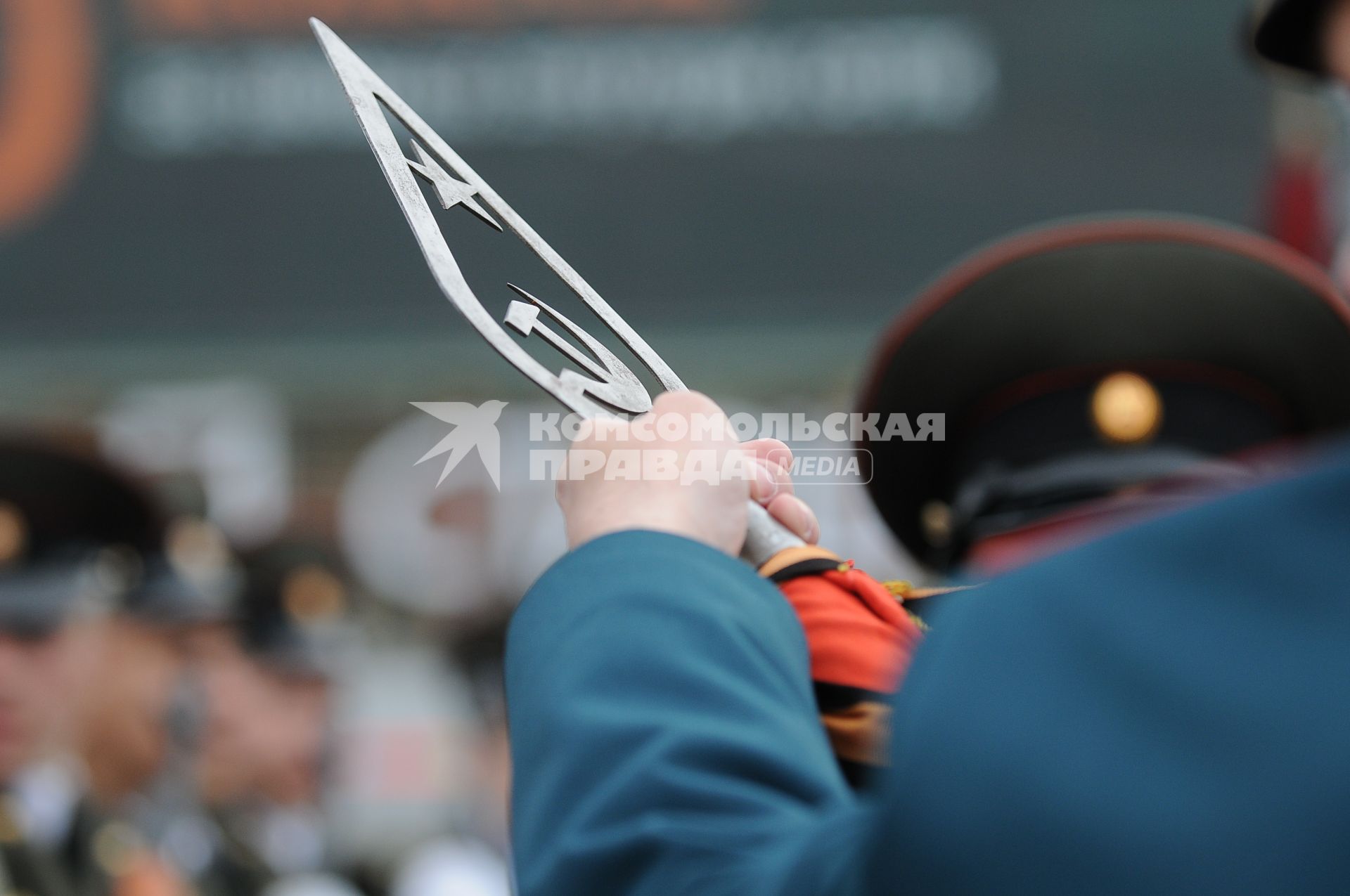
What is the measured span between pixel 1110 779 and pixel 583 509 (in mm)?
312

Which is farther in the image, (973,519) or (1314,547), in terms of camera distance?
(973,519)

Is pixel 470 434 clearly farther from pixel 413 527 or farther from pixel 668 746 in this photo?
pixel 413 527

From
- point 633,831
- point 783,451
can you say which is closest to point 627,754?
point 633,831

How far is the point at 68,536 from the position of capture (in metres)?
3.01

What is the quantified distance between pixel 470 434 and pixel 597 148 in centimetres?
385

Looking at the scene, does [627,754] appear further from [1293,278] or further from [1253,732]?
[1293,278]

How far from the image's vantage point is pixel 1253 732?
1.44ft

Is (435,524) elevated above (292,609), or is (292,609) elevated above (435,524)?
(292,609)

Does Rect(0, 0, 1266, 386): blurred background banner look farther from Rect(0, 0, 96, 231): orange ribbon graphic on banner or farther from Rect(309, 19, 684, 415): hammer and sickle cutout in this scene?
Rect(309, 19, 684, 415): hammer and sickle cutout

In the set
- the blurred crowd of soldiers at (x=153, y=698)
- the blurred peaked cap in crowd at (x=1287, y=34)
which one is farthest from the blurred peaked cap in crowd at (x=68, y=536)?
the blurred peaked cap in crowd at (x=1287, y=34)

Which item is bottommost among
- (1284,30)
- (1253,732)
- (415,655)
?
(415,655)

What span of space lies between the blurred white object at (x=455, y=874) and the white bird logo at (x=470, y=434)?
2.53 meters

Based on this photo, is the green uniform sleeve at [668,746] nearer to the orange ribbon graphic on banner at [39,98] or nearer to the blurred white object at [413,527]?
the blurred white object at [413,527]

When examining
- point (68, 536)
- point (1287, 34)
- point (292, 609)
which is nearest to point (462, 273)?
point (1287, 34)
